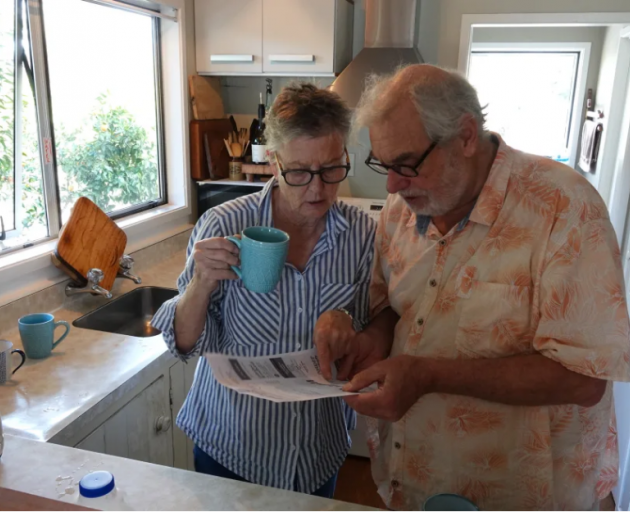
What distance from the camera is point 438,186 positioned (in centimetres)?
98

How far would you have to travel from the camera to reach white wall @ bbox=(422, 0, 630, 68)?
8.46 ft

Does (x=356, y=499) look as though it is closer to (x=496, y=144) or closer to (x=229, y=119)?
(x=496, y=144)

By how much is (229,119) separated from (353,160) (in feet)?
2.58

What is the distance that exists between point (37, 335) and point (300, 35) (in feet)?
6.13

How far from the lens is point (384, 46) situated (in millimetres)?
2709

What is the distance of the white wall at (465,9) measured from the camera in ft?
8.46

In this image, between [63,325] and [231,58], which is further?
[231,58]

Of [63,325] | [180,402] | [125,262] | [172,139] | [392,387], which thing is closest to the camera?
[392,387]

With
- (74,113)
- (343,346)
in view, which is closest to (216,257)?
(343,346)

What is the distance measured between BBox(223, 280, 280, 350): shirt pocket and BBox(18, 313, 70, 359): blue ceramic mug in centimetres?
72

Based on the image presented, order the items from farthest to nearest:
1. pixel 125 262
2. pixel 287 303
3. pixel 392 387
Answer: pixel 125 262 < pixel 287 303 < pixel 392 387

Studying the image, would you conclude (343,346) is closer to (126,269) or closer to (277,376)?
(277,376)

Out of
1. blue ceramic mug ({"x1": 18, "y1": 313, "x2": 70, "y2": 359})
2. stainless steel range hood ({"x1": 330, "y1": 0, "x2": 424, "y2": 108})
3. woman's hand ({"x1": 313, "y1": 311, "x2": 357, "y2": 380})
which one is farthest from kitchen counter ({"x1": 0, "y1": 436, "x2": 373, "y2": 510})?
stainless steel range hood ({"x1": 330, "y1": 0, "x2": 424, "y2": 108})

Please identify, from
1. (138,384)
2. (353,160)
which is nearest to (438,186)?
(138,384)
